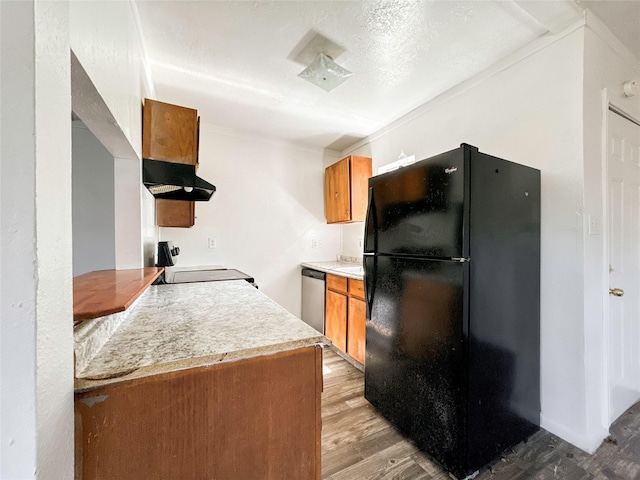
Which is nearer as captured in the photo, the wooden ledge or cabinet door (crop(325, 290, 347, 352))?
the wooden ledge

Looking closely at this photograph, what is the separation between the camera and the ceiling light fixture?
1759mm

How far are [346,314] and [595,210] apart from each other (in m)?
1.90

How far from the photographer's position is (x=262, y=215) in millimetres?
3129

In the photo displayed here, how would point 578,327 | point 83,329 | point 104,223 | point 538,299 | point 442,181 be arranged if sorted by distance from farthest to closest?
1. point 104,223
2. point 538,299
3. point 578,327
4. point 442,181
5. point 83,329

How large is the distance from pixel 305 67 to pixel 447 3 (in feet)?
3.08

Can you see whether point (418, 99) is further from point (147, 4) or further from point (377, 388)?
point (377, 388)

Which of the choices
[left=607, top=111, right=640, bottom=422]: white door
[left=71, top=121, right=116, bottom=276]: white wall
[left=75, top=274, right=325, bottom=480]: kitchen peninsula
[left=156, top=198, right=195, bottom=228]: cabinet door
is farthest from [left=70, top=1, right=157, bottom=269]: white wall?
[left=607, top=111, right=640, bottom=422]: white door

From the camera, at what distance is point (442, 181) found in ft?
4.45

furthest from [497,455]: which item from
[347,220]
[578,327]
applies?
[347,220]

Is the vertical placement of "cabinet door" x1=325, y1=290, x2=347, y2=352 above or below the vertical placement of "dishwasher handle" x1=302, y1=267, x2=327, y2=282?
below

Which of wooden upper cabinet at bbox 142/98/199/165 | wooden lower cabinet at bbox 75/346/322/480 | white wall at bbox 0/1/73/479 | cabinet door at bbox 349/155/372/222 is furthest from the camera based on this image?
cabinet door at bbox 349/155/372/222

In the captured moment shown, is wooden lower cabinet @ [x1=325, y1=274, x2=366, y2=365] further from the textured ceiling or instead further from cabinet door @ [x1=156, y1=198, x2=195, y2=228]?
the textured ceiling

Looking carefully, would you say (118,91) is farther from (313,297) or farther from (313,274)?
(313,297)

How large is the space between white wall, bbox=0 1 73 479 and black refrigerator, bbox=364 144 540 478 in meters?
1.41
